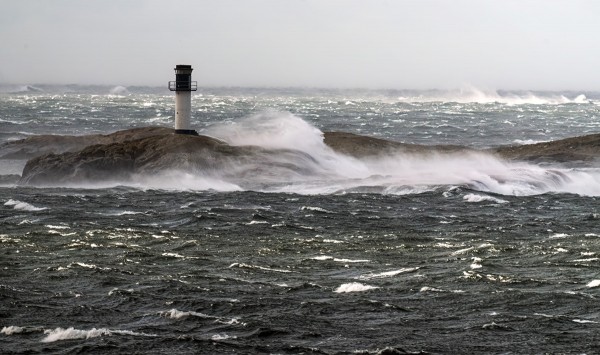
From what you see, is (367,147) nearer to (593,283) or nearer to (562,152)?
(562,152)

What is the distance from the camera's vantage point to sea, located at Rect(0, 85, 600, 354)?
29.1 m

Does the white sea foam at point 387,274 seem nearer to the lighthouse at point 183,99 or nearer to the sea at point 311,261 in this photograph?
the sea at point 311,261

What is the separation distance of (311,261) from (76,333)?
12.2 meters

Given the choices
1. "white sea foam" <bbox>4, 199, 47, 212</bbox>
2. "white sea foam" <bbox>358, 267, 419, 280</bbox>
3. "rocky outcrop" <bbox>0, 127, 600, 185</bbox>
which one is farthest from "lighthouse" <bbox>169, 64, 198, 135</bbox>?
"white sea foam" <bbox>358, 267, 419, 280</bbox>

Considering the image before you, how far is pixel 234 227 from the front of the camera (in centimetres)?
4703

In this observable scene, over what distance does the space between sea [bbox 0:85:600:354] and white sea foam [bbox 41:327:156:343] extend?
0.22 feet

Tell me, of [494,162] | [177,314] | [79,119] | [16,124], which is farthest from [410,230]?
[79,119]

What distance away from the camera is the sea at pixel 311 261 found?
95.4 feet

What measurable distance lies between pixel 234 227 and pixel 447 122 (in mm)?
104392

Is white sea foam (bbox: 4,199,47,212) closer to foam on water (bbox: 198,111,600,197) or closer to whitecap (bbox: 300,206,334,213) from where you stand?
whitecap (bbox: 300,206,334,213)

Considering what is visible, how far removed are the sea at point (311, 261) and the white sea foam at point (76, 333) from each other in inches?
2.6

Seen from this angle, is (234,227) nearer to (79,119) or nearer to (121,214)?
(121,214)

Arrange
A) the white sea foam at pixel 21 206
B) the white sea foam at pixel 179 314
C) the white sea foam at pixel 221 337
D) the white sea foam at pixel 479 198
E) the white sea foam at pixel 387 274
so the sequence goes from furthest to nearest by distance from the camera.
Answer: the white sea foam at pixel 479 198 < the white sea foam at pixel 21 206 < the white sea foam at pixel 387 274 < the white sea foam at pixel 179 314 < the white sea foam at pixel 221 337

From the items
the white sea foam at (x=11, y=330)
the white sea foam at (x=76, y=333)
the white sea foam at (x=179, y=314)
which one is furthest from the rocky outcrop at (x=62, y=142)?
the white sea foam at (x=76, y=333)
